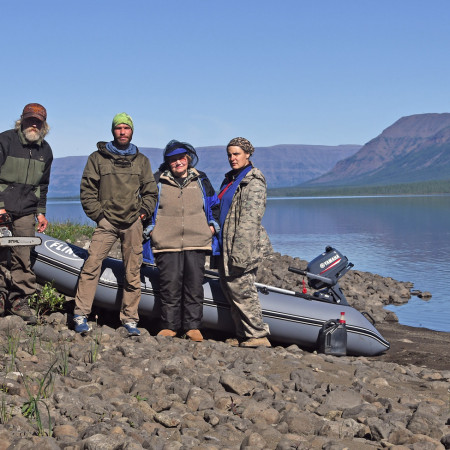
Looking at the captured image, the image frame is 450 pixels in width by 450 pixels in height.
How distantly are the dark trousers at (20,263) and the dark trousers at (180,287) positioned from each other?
1202 mm

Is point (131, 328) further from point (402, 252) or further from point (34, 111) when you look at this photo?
point (402, 252)

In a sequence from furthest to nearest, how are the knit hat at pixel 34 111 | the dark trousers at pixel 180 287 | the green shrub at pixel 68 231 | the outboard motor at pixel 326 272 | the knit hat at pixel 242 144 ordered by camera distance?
the green shrub at pixel 68 231, the outboard motor at pixel 326 272, the dark trousers at pixel 180 287, the knit hat at pixel 242 144, the knit hat at pixel 34 111

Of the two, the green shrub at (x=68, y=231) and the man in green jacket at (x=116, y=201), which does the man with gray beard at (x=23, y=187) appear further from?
the green shrub at (x=68, y=231)

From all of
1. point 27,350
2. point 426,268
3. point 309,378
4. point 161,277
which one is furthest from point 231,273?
point 426,268

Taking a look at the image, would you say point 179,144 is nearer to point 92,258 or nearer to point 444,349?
point 92,258

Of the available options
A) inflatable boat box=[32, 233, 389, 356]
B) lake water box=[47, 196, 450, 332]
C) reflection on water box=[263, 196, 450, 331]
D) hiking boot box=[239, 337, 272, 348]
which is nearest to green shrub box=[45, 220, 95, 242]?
lake water box=[47, 196, 450, 332]

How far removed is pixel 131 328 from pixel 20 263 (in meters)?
1.20

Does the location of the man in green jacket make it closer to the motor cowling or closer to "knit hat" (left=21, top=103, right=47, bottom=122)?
"knit hat" (left=21, top=103, right=47, bottom=122)

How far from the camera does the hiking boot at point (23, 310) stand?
663cm

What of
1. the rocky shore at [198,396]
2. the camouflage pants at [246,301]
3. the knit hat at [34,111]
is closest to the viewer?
the rocky shore at [198,396]

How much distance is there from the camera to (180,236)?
22.0 feet

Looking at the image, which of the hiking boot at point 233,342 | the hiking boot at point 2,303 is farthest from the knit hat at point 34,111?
the hiking boot at point 233,342

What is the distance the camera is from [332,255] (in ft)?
25.4

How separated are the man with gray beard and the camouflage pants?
6.07ft
